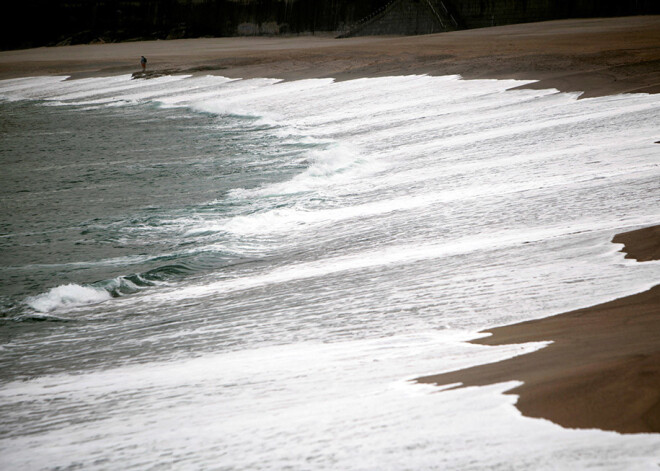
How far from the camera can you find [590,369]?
258 cm

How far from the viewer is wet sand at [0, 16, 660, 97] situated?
38.4 ft

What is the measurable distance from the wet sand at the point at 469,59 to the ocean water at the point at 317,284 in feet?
6.03

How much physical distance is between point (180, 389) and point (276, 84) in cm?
1475

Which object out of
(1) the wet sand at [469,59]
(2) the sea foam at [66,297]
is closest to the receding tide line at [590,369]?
(2) the sea foam at [66,297]

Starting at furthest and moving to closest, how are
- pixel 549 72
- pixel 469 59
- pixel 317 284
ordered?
pixel 469 59 < pixel 549 72 < pixel 317 284

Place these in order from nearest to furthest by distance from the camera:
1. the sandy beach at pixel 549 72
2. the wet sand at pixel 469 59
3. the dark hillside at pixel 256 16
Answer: the sandy beach at pixel 549 72 < the wet sand at pixel 469 59 < the dark hillside at pixel 256 16

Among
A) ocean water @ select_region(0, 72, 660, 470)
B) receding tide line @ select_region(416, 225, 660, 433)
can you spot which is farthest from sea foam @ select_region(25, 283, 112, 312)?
receding tide line @ select_region(416, 225, 660, 433)

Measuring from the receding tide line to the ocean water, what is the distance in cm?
8

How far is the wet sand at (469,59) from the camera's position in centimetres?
1170

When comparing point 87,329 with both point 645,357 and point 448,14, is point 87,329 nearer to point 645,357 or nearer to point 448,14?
point 645,357

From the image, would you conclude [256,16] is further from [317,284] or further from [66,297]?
[317,284]

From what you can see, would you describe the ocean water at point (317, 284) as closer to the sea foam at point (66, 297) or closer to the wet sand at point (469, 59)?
the sea foam at point (66, 297)

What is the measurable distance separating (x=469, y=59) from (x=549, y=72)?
3.44m

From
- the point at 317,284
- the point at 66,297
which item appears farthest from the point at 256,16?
the point at 317,284
